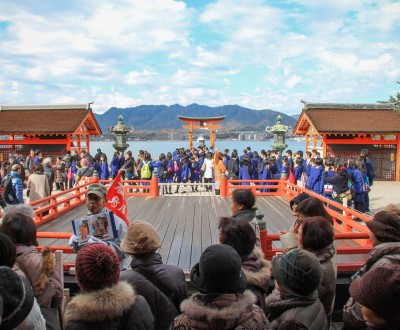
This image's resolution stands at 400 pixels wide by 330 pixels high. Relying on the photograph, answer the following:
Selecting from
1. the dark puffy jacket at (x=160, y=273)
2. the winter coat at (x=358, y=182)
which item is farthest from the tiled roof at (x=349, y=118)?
the dark puffy jacket at (x=160, y=273)

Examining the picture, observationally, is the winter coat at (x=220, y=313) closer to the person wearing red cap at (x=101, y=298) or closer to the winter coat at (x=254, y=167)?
the person wearing red cap at (x=101, y=298)

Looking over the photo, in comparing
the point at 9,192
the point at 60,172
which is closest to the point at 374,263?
the point at 9,192

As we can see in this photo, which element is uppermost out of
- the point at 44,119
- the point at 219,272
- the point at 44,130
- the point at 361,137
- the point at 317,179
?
the point at 44,119

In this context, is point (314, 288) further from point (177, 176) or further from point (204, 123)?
point (204, 123)

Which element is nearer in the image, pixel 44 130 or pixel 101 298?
pixel 101 298

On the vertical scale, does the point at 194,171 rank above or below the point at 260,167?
below

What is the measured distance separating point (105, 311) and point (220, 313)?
26.3 inches

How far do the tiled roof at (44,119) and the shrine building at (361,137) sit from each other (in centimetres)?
1333

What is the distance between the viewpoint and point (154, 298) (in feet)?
8.30

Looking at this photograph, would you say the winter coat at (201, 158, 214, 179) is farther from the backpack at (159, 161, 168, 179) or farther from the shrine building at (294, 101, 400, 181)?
the shrine building at (294, 101, 400, 181)

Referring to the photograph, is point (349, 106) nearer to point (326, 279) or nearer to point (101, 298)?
point (326, 279)

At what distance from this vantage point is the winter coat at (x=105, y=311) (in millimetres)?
1985

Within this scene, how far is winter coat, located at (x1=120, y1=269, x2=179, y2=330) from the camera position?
2.49 m

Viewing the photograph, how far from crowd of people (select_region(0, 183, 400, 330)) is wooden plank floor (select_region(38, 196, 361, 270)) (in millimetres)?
2381
